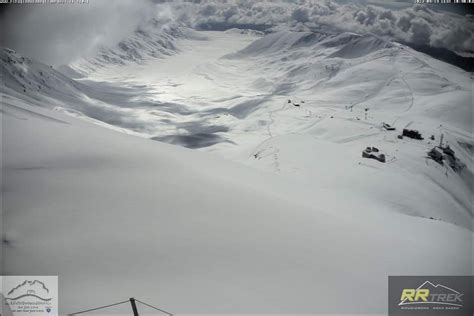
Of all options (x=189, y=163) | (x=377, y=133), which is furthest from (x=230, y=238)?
(x=377, y=133)

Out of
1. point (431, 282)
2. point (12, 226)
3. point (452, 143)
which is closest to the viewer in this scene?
point (12, 226)

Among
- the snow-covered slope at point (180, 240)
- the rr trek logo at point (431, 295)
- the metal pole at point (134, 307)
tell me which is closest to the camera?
the metal pole at point (134, 307)

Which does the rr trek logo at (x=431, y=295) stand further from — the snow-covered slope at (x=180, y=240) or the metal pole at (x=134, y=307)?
the metal pole at (x=134, y=307)

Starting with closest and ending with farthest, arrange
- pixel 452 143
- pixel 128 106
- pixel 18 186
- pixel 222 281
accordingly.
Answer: pixel 222 281 < pixel 18 186 < pixel 452 143 < pixel 128 106

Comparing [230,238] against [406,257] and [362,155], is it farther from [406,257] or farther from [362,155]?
[362,155]

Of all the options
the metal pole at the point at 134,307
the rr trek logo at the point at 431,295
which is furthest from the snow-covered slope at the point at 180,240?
the rr trek logo at the point at 431,295

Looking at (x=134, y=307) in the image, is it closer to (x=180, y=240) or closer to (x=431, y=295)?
(x=180, y=240)

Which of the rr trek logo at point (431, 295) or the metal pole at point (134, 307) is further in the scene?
the rr trek logo at point (431, 295)

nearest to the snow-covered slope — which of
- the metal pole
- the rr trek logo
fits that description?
the metal pole
